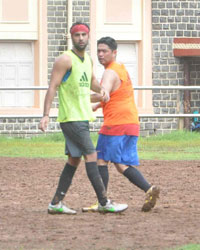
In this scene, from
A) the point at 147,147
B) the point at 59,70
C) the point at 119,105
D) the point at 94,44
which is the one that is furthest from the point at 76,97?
the point at 94,44

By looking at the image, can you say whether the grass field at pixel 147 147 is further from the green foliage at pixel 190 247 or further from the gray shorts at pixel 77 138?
the green foliage at pixel 190 247

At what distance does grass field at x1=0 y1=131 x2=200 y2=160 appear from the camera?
17328 mm

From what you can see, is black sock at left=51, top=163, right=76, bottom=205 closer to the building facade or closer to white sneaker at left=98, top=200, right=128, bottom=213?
white sneaker at left=98, top=200, right=128, bottom=213

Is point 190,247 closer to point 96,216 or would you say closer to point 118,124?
point 96,216

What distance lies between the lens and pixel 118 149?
9.56m

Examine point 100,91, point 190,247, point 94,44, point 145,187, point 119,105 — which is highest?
point 94,44

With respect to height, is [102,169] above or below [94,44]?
below

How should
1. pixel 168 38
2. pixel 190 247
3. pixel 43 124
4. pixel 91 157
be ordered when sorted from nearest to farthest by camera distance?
pixel 190 247, pixel 43 124, pixel 91 157, pixel 168 38

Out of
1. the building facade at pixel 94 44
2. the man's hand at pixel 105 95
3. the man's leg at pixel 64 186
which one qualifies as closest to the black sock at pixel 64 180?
the man's leg at pixel 64 186

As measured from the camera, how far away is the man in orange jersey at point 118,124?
950cm

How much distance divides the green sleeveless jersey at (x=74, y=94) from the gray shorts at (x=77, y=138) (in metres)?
0.05

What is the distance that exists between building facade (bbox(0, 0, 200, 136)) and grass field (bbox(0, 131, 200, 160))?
3904mm

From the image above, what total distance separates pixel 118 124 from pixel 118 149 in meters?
0.23

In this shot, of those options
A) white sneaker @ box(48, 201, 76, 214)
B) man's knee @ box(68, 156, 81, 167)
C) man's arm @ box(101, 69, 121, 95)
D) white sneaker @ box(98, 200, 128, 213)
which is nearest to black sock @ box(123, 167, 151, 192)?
white sneaker @ box(98, 200, 128, 213)
